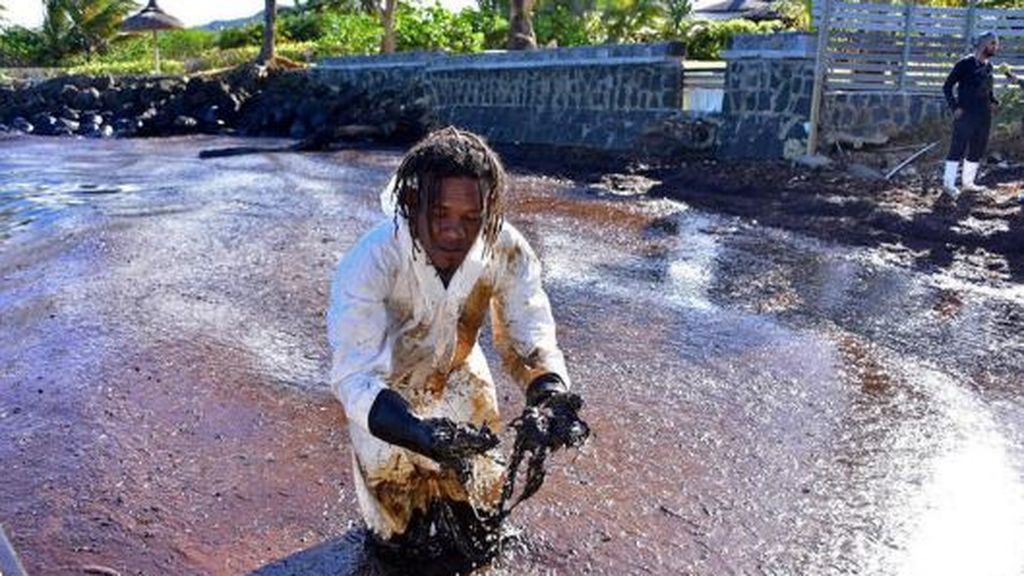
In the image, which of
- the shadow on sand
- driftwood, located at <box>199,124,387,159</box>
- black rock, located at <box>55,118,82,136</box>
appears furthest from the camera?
black rock, located at <box>55,118,82,136</box>

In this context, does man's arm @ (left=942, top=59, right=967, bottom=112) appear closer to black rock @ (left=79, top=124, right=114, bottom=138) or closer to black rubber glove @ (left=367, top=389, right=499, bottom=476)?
black rubber glove @ (left=367, top=389, right=499, bottom=476)

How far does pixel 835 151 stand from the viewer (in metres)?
13.0

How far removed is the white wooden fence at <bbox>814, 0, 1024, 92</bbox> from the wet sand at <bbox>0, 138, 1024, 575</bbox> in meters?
4.46

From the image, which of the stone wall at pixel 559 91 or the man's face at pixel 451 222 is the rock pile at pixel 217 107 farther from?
the man's face at pixel 451 222

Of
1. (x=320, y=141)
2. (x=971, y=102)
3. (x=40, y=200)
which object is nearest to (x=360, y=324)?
(x=971, y=102)

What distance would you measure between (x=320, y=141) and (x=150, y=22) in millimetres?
14446

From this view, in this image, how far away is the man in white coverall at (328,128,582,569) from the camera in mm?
2652

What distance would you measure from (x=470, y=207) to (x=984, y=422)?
3.44m

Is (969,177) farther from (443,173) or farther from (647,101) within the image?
(443,173)

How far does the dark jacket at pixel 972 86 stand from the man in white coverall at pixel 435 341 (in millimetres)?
8763

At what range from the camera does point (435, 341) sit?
300cm

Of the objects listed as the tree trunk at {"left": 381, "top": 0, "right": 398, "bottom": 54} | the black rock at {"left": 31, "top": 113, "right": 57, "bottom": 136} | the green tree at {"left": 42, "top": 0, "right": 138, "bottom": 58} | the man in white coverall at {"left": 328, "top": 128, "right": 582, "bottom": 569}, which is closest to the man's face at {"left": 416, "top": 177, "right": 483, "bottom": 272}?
the man in white coverall at {"left": 328, "top": 128, "right": 582, "bottom": 569}

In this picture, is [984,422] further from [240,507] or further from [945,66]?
[945,66]

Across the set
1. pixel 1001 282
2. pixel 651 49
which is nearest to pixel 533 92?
pixel 651 49
